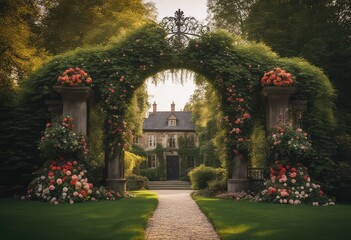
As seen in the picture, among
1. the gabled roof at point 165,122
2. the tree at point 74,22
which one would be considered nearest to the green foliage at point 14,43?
the tree at point 74,22

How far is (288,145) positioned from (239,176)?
7.51 feet

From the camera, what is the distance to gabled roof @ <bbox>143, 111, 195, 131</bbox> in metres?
41.1

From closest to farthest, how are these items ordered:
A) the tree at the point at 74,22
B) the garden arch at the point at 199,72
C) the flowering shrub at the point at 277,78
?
the flowering shrub at the point at 277,78
the garden arch at the point at 199,72
the tree at the point at 74,22

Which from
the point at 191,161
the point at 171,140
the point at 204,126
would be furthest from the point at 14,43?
the point at 191,161

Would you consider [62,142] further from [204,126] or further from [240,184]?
[204,126]

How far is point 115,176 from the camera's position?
495 inches

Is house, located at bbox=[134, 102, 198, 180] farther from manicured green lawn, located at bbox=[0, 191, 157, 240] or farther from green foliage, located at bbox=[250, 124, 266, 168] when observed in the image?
manicured green lawn, located at bbox=[0, 191, 157, 240]

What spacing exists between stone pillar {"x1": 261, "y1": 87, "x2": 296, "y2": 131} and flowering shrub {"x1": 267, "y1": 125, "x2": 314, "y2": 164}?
22.5 inches

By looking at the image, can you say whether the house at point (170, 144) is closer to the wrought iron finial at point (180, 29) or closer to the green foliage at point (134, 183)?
the green foliage at point (134, 183)

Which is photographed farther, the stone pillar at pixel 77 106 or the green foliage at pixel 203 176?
the green foliage at pixel 203 176

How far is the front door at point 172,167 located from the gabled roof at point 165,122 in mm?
3285

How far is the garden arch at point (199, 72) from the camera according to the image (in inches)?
497

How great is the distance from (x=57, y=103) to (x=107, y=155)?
2.41 metres

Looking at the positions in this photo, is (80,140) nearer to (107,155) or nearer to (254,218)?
(107,155)
